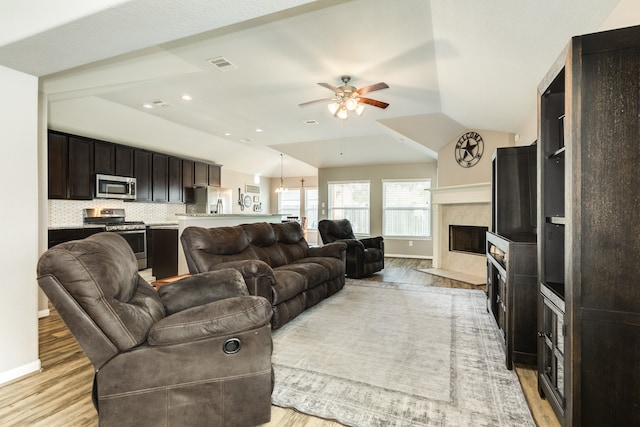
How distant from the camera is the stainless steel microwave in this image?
5487 millimetres

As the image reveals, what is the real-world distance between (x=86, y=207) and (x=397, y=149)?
20.9ft

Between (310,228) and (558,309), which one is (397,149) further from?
(558,309)

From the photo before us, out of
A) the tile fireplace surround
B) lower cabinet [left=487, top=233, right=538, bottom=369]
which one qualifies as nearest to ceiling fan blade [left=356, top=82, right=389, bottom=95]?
lower cabinet [left=487, top=233, right=538, bottom=369]

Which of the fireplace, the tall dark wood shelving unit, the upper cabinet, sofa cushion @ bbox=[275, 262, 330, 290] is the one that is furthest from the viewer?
the fireplace

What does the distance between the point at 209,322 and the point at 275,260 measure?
241 cm

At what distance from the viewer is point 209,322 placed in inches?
58.9

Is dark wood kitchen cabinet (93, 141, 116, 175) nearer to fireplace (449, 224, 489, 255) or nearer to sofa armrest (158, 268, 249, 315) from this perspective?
sofa armrest (158, 268, 249, 315)

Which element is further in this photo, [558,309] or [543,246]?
[543,246]

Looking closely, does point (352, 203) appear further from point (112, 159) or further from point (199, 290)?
point (199, 290)

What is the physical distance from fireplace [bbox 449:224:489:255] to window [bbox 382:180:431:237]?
1735 mm

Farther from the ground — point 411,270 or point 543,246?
point 543,246

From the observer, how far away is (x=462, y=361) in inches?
94.9

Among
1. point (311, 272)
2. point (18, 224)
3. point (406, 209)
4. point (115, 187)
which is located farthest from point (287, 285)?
point (406, 209)

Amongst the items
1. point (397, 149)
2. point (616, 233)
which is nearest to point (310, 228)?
point (397, 149)
